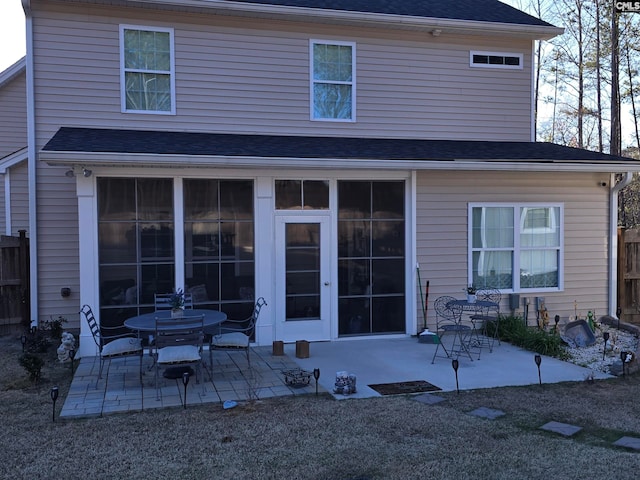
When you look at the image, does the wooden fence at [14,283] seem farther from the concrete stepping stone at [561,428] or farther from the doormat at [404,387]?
the concrete stepping stone at [561,428]

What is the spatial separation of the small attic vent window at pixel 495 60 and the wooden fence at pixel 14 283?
8.38 meters

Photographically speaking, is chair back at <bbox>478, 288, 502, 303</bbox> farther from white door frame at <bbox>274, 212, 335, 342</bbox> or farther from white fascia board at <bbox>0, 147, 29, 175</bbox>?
white fascia board at <bbox>0, 147, 29, 175</bbox>

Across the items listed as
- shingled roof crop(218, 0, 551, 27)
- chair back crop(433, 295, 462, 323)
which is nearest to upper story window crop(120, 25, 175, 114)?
shingled roof crop(218, 0, 551, 27)

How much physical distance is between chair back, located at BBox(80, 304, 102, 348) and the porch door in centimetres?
258

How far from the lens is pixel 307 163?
8.51 metres

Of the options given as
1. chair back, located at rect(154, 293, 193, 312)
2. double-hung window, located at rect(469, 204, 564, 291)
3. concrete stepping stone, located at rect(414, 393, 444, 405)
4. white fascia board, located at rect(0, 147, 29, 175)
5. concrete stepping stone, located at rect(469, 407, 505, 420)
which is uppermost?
white fascia board, located at rect(0, 147, 29, 175)

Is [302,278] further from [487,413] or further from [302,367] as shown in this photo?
[487,413]

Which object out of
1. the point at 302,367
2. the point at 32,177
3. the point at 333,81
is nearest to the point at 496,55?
the point at 333,81

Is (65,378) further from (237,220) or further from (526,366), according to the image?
(526,366)

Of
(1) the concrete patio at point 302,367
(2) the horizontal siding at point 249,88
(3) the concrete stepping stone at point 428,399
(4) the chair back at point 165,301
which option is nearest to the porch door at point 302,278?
(1) the concrete patio at point 302,367

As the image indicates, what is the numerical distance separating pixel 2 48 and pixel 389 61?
16.1m

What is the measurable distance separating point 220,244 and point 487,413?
4614mm

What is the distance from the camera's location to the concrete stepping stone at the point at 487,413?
5719 mm

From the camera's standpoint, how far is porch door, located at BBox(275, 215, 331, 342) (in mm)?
9062
